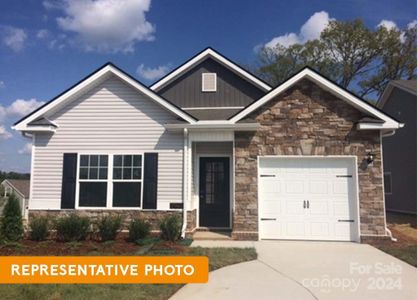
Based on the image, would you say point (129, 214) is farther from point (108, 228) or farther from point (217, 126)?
point (217, 126)

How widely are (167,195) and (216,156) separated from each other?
220cm

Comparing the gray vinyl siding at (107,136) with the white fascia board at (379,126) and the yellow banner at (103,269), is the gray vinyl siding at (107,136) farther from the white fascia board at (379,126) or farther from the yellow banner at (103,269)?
the white fascia board at (379,126)

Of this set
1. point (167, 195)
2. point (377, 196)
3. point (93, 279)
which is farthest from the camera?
point (167, 195)

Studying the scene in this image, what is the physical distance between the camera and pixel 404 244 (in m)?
9.01

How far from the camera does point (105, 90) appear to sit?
34.5 feet

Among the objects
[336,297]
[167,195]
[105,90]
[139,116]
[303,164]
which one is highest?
[105,90]

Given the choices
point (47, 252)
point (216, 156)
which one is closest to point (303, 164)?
point (216, 156)

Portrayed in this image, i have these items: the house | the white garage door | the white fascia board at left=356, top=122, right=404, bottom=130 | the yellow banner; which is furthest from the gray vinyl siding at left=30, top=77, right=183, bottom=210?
the white fascia board at left=356, top=122, right=404, bottom=130

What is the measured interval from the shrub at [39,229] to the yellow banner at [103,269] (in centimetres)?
204

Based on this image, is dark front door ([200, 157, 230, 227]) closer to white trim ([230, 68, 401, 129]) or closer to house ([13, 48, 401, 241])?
house ([13, 48, 401, 241])

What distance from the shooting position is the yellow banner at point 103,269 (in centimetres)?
586

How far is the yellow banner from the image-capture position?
19.2 ft

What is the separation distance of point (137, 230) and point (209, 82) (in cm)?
701

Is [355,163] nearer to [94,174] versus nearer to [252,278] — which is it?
[252,278]
